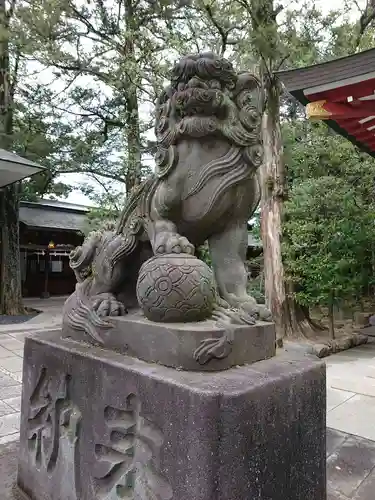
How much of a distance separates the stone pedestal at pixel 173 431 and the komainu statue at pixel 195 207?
22cm

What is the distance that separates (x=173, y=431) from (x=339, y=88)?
136 inches

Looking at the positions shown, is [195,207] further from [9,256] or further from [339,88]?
[9,256]

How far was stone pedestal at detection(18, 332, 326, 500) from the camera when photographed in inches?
44.8

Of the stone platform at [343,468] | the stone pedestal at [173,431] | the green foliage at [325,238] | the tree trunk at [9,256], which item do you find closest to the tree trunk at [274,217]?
the green foliage at [325,238]

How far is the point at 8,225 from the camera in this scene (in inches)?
372

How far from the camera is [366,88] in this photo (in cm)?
362

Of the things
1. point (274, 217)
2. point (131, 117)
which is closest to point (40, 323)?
Result: point (131, 117)

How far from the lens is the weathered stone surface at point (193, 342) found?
1292 millimetres

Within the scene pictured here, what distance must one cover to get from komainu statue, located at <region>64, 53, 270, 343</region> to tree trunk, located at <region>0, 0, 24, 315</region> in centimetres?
837

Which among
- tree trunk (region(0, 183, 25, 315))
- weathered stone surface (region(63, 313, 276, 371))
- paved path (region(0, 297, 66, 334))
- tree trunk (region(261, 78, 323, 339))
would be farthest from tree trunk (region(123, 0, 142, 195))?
weathered stone surface (region(63, 313, 276, 371))

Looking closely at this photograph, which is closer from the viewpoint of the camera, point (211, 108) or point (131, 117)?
point (211, 108)

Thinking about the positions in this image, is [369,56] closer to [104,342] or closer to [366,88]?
[366,88]

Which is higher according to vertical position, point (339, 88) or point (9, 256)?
point (339, 88)

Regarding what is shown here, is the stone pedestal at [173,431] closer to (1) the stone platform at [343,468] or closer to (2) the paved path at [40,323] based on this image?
(1) the stone platform at [343,468]
